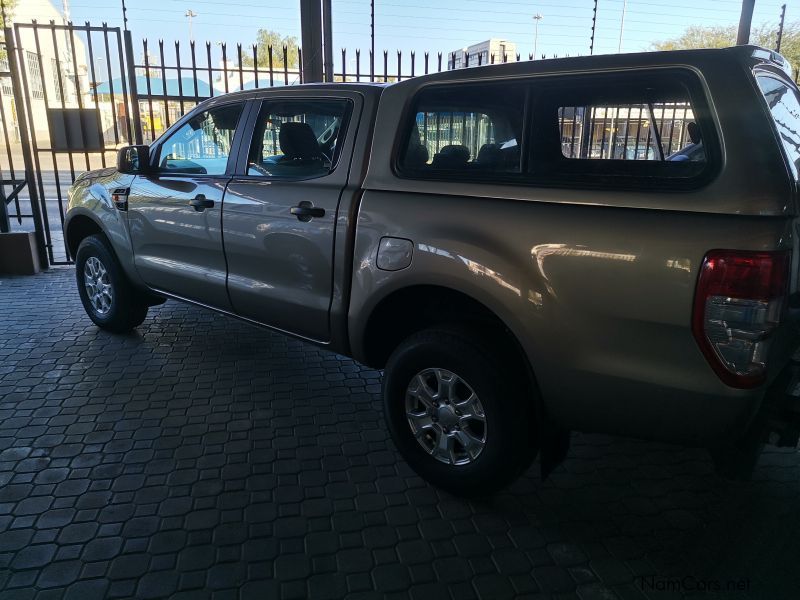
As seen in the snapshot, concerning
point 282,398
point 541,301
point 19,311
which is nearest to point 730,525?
point 541,301

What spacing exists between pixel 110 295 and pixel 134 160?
118 centimetres

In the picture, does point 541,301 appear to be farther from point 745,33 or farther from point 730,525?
point 745,33

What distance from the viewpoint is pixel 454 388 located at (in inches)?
109

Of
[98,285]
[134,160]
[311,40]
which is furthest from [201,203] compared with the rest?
[311,40]

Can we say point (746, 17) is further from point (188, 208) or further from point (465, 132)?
point (188, 208)

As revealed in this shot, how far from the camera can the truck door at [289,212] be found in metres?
3.24

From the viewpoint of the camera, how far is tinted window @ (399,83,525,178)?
2.65 metres

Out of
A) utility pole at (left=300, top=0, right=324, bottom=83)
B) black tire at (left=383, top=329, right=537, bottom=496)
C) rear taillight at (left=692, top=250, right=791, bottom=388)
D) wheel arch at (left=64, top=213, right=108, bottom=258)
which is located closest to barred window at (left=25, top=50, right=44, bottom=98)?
wheel arch at (left=64, top=213, right=108, bottom=258)

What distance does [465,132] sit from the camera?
9.88ft

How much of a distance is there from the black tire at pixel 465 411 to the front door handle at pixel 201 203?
1.74m

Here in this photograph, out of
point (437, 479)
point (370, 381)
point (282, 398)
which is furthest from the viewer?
point (370, 381)

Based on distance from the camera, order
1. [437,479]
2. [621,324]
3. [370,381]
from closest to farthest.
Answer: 1. [621,324]
2. [437,479]
3. [370,381]

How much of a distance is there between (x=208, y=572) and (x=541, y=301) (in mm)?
1690

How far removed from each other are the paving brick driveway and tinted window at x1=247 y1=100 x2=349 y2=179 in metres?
1.48
